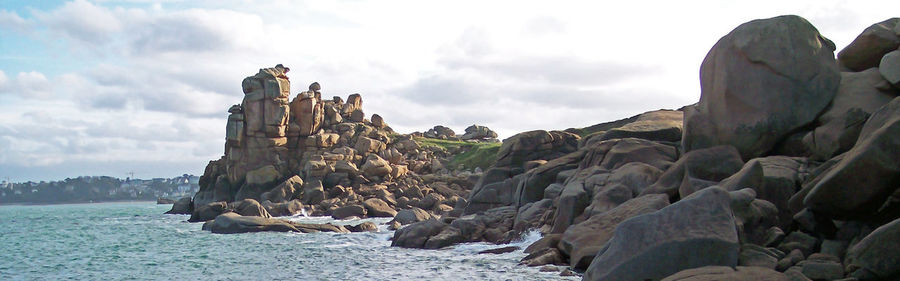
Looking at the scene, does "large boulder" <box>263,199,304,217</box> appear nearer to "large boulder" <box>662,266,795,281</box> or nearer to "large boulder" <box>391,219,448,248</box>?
"large boulder" <box>391,219,448,248</box>

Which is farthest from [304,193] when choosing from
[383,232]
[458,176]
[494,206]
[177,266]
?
[177,266]

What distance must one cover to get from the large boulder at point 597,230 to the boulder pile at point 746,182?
0.05m

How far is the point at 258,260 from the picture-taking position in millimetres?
29141

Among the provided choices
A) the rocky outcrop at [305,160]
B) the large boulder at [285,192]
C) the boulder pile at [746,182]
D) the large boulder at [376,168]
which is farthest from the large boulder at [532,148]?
the large boulder at [376,168]

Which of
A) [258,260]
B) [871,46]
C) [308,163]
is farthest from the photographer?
[308,163]

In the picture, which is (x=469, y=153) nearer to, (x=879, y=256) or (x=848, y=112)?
(x=848, y=112)

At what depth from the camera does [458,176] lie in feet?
245

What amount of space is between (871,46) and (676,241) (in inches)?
544

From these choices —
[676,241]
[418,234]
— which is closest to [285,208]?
[418,234]

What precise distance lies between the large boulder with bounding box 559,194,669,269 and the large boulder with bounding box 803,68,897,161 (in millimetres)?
4902

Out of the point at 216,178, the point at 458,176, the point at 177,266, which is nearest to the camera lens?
the point at 177,266

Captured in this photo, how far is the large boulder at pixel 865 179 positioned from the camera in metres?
14.1

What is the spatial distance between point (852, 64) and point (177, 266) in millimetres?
26137

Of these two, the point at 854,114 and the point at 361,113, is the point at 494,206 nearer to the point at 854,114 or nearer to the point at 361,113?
the point at 854,114
